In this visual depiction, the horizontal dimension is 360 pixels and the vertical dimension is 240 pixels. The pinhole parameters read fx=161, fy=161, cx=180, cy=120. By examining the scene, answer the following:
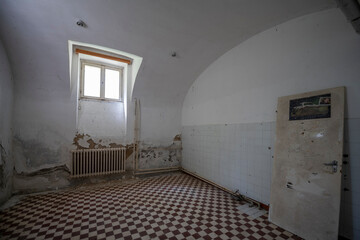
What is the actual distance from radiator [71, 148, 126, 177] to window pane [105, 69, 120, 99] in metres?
1.38

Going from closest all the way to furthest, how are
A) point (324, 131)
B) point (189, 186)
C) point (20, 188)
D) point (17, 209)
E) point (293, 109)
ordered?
point (324, 131), point (293, 109), point (17, 209), point (20, 188), point (189, 186)

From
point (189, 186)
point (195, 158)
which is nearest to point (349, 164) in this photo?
point (189, 186)

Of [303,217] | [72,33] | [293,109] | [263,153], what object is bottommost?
[303,217]

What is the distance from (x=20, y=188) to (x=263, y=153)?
4526 mm

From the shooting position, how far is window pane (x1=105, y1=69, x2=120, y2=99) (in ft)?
13.3

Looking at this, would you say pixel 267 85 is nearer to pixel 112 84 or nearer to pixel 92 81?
pixel 112 84

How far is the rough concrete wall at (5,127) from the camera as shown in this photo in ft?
8.29

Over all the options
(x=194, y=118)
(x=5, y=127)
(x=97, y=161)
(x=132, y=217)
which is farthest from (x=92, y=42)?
(x=132, y=217)

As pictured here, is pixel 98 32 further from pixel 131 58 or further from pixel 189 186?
pixel 189 186

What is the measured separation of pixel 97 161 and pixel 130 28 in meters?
2.84

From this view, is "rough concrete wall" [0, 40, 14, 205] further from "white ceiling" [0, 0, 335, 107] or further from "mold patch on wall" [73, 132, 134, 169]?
"mold patch on wall" [73, 132, 134, 169]

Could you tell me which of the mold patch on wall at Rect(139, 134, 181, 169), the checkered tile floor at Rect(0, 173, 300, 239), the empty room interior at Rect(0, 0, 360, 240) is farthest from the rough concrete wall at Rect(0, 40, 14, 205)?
the mold patch on wall at Rect(139, 134, 181, 169)

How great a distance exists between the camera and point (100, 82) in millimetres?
3959

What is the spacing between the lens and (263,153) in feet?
8.89
